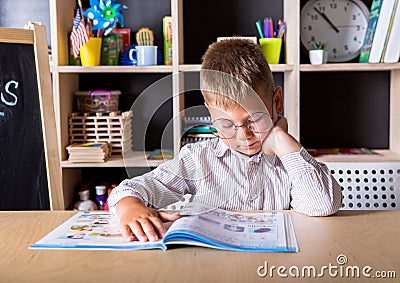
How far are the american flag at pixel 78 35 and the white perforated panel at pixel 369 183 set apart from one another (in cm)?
111

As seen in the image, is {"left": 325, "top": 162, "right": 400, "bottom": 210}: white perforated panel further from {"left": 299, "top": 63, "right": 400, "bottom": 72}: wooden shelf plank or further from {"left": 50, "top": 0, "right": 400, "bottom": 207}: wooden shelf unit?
{"left": 299, "top": 63, "right": 400, "bottom": 72}: wooden shelf plank

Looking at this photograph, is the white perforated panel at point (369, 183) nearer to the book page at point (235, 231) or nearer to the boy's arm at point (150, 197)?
the boy's arm at point (150, 197)

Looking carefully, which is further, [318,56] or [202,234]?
[318,56]

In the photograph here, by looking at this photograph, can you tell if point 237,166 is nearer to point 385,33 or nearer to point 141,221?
point 141,221

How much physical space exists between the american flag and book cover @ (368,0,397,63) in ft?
3.69

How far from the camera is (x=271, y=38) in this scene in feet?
7.78

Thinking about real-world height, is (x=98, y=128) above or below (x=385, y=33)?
below

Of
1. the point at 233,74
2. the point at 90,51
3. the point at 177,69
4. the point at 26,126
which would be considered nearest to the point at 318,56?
the point at 177,69

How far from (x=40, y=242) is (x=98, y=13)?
151 centimetres

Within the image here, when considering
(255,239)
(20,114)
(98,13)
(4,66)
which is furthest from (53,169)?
(255,239)

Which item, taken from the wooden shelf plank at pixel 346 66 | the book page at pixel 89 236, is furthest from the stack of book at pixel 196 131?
the book page at pixel 89 236

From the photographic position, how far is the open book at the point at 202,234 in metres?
0.95

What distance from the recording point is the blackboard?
180 cm

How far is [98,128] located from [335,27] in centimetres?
110
